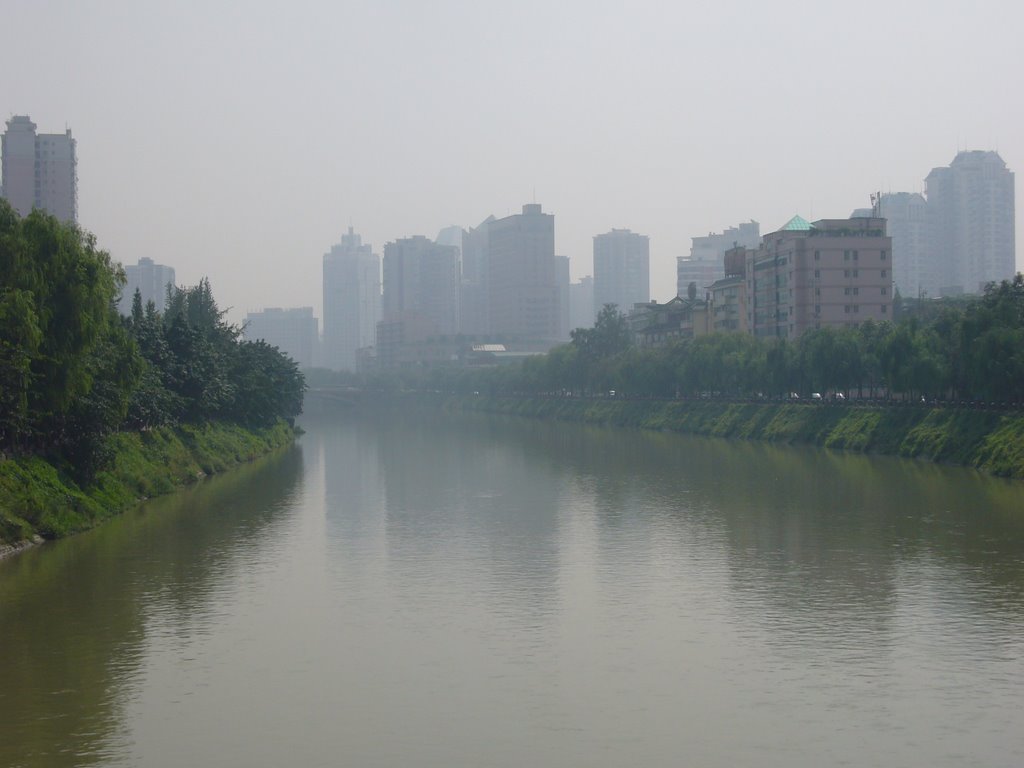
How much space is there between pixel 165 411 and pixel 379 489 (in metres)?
9.47

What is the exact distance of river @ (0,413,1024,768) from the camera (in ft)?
54.4

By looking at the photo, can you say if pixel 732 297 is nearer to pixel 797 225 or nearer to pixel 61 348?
pixel 797 225

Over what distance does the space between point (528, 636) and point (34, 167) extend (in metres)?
158

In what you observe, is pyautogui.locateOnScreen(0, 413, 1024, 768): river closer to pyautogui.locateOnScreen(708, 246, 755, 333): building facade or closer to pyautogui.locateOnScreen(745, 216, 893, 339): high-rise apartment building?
pyautogui.locateOnScreen(745, 216, 893, 339): high-rise apartment building

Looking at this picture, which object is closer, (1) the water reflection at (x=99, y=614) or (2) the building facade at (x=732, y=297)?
(1) the water reflection at (x=99, y=614)

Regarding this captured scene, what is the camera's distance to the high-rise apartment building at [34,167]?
531 feet

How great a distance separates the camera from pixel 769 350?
87875mm

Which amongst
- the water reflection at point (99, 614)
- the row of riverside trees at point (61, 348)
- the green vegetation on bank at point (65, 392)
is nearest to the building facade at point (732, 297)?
the green vegetation on bank at point (65, 392)

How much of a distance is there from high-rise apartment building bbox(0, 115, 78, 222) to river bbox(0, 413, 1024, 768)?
13294 cm

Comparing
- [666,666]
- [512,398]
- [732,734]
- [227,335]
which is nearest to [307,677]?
[666,666]

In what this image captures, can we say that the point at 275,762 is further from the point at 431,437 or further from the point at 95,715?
the point at 431,437

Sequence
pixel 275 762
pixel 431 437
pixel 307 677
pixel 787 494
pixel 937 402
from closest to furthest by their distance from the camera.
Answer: pixel 275 762 → pixel 307 677 → pixel 787 494 → pixel 937 402 → pixel 431 437

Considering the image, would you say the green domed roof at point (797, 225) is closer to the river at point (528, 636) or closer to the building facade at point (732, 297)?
the building facade at point (732, 297)

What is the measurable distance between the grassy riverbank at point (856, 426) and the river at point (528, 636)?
991cm
